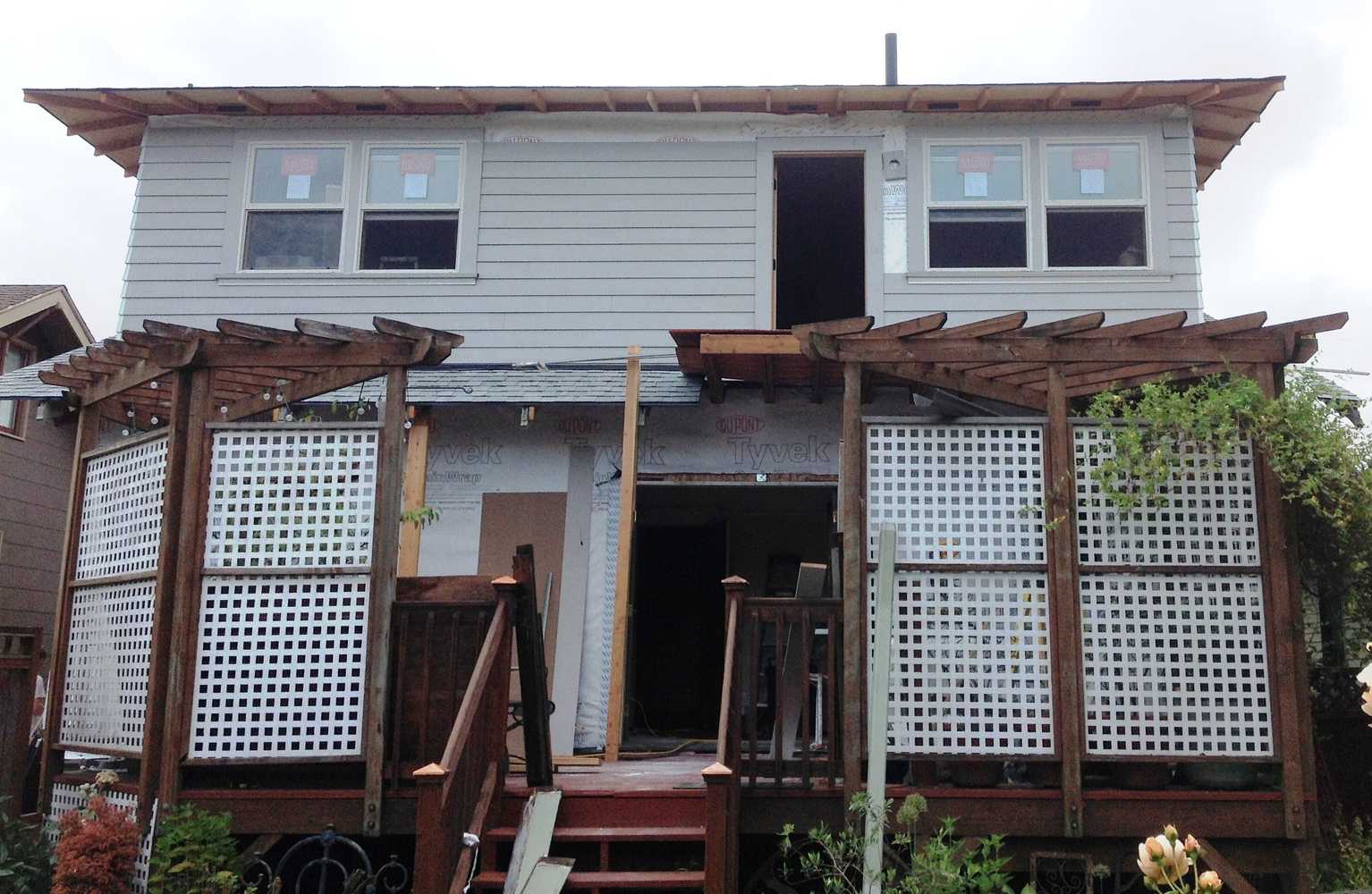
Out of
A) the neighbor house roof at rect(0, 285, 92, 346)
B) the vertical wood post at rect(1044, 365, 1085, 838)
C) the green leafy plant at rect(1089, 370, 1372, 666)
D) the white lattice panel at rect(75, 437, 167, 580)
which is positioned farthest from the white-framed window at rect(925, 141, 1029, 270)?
the neighbor house roof at rect(0, 285, 92, 346)

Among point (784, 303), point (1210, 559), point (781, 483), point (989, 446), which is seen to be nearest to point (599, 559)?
A: point (781, 483)

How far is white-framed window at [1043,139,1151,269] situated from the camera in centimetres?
983

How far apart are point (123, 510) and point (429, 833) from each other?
3025 mm

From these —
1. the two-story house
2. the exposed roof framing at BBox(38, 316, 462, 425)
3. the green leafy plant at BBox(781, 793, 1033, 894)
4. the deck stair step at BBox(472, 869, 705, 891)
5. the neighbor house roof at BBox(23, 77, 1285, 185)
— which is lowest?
the deck stair step at BBox(472, 869, 705, 891)

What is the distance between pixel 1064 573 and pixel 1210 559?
2.42ft

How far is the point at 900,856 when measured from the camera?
5.88 metres

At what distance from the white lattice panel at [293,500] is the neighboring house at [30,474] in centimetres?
887

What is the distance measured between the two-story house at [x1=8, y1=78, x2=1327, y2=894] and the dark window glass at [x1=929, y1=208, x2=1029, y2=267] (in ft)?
0.05

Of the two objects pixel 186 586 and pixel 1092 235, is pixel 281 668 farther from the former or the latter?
pixel 1092 235

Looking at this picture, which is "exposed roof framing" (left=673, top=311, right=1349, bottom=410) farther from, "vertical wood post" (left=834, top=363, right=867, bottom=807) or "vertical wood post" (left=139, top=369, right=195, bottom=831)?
"vertical wood post" (left=139, top=369, right=195, bottom=831)

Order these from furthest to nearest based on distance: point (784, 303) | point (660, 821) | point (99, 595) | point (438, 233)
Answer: point (784, 303) < point (438, 233) < point (99, 595) < point (660, 821)

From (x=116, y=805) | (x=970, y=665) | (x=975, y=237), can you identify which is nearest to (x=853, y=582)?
(x=970, y=665)

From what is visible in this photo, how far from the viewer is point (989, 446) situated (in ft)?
20.2

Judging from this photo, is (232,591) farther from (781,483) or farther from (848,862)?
(781,483)
